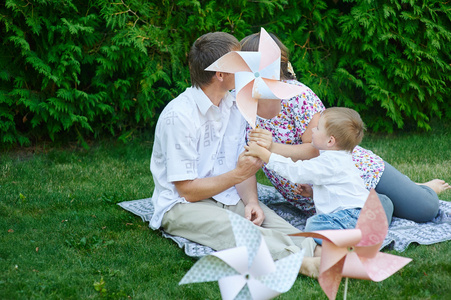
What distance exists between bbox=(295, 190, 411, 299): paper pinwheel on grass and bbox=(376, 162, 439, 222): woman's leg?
1.28 metres

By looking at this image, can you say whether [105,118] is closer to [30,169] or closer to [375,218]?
[30,169]

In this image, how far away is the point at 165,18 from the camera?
5633mm

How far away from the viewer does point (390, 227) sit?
3.36 metres

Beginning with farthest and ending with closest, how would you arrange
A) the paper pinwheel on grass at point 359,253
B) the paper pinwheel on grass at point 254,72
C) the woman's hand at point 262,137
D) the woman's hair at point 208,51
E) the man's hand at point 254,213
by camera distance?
the man's hand at point 254,213
the woman's hand at point 262,137
the woman's hair at point 208,51
the paper pinwheel on grass at point 254,72
the paper pinwheel on grass at point 359,253

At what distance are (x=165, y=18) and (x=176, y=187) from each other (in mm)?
3020

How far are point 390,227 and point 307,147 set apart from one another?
754 millimetres

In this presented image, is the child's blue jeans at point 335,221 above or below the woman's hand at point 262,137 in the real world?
below

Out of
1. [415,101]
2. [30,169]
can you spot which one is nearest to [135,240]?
[30,169]

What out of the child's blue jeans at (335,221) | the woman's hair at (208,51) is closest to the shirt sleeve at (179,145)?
the woman's hair at (208,51)

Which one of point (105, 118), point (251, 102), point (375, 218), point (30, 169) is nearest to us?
point (375, 218)

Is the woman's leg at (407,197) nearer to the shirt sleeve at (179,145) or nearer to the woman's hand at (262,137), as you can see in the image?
the woman's hand at (262,137)

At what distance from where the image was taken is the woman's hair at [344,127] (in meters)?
3.02

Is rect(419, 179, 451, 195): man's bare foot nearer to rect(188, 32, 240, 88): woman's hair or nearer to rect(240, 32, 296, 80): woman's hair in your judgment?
rect(240, 32, 296, 80): woman's hair

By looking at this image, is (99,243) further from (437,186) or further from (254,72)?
(437,186)
